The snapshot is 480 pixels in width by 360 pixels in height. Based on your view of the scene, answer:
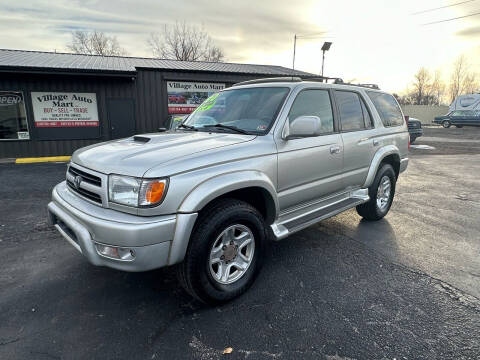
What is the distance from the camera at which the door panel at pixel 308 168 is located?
3023 mm

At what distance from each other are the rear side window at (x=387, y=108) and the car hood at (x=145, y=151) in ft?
8.84

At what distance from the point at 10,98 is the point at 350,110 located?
1219cm

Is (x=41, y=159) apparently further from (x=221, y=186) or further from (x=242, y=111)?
(x=221, y=186)

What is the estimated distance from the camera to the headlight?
220cm

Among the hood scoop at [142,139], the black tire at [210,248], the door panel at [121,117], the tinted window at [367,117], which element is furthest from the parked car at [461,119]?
the hood scoop at [142,139]

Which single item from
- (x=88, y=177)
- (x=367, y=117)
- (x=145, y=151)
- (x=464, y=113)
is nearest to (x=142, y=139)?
(x=145, y=151)

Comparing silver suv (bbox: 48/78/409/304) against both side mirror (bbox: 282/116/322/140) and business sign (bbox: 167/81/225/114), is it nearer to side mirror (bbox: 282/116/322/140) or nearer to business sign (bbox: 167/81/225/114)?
side mirror (bbox: 282/116/322/140)

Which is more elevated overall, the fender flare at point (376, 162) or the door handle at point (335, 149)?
the door handle at point (335, 149)

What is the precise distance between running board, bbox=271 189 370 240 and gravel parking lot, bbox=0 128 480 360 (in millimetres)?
508

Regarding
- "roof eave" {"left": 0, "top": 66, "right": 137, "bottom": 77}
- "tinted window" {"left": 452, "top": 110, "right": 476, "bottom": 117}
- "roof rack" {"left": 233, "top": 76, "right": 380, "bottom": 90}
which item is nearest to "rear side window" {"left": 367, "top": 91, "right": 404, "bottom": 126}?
"roof rack" {"left": 233, "top": 76, "right": 380, "bottom": 90}

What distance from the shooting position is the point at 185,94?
13.4 meters

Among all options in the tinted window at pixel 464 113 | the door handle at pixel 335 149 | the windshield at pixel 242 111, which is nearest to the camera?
the windshield at pixel 242 111

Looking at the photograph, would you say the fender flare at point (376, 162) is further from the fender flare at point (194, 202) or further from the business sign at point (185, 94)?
the business sign at point (185, 94)

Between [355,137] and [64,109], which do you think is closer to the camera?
[355,137]
